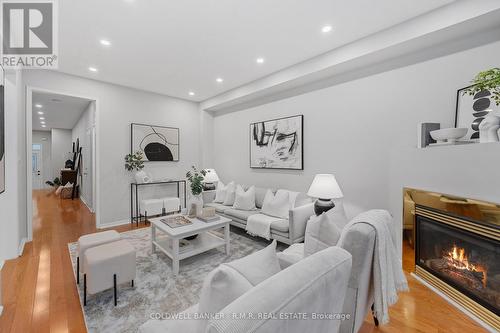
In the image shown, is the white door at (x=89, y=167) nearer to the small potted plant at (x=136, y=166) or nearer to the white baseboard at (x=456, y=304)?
the small potted plant at (x=136, y=166)

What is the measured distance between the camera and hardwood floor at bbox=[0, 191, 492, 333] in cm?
173

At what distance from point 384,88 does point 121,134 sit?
15.5ft

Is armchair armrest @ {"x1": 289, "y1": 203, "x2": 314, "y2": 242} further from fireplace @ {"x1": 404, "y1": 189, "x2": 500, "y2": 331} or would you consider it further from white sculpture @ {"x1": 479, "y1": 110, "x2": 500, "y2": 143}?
white sculpture @ {"x1": 479, "y1": 110, "x2": 500, "y2": 143}

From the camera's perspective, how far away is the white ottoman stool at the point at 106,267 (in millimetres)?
1911

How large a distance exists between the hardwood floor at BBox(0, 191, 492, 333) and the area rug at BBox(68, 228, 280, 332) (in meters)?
0.12

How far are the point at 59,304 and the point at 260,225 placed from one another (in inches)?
90.4

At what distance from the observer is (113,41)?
2818 mm

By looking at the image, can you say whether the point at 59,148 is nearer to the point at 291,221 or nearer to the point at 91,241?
the point at 91,241

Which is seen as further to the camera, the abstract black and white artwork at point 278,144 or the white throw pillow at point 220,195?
the white throw pillow at point 220,195

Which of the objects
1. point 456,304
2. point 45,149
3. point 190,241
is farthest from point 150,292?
point 45,149

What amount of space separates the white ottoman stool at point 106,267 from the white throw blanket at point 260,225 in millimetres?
1681

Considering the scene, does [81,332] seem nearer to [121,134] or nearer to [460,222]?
[460,222]

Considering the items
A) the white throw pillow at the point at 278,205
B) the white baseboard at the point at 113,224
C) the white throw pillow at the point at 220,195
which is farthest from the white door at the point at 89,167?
the white throw pillow at the point at 278,205

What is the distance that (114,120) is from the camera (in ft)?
14.4
